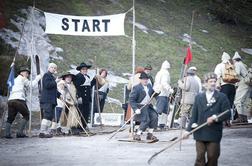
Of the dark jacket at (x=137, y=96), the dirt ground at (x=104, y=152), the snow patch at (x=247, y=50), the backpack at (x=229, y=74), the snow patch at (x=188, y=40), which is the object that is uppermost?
the snow patch at (x=188, y=40)

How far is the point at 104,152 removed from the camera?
11.0 meters

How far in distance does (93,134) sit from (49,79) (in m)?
1.84

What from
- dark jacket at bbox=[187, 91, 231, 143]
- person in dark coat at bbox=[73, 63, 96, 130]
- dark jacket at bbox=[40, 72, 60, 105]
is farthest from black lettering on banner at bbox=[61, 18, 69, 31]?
dark jacket at bbox=[187, 91, 231, 143]

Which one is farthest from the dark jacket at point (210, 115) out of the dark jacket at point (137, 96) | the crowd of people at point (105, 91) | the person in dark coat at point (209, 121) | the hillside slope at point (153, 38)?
the hillside slope at point (153, 38)

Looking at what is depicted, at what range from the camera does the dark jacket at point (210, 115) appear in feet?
26.7

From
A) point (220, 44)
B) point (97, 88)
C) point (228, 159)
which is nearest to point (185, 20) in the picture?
point (220, 44)

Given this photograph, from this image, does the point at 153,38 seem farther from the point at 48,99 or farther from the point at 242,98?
the point at 48,99

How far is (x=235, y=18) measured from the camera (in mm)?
29703

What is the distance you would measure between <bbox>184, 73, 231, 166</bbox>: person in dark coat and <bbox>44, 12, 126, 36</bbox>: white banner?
21.0 feet

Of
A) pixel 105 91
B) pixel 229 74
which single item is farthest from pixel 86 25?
pixel 229 74

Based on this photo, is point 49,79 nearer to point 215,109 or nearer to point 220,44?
point 215,109

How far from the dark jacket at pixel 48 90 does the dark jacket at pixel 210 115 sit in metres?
6.21

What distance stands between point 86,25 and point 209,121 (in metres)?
7.24

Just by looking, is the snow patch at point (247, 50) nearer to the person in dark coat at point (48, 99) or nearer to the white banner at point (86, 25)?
the white banner at point (86, 25)
